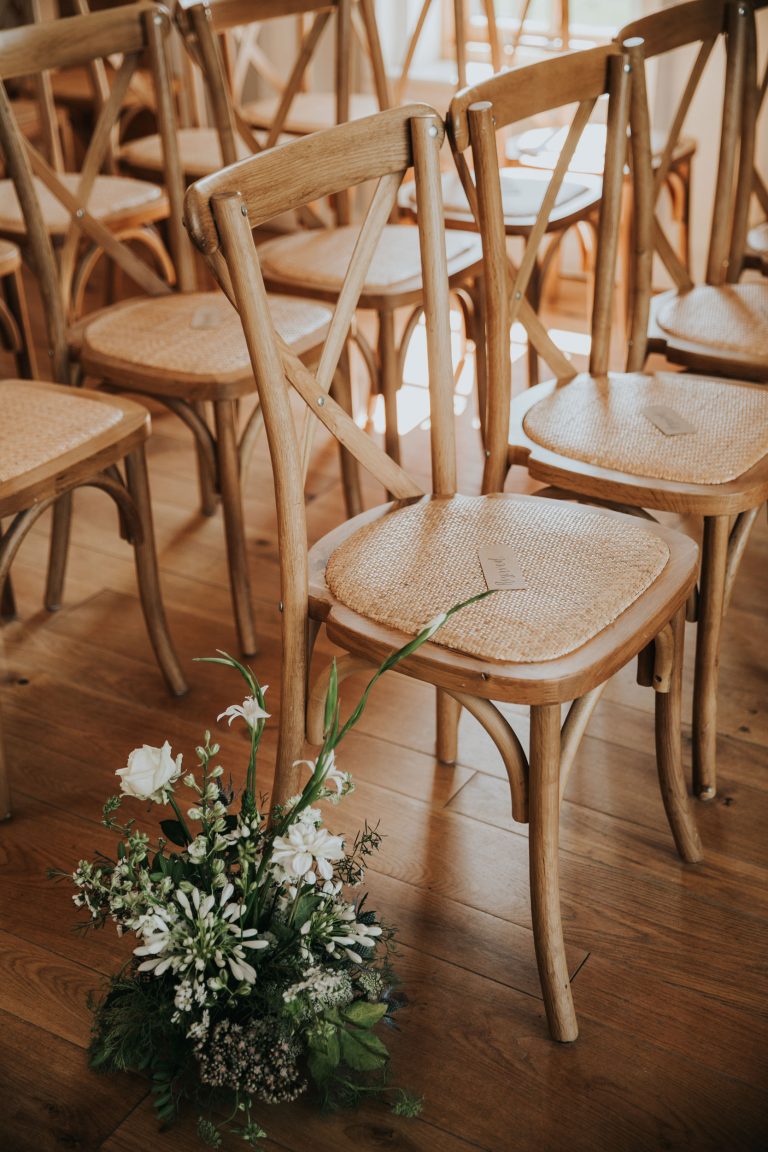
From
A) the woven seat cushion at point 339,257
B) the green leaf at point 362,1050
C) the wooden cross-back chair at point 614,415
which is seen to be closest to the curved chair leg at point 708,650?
the wooden cross-back chair at point 614,415

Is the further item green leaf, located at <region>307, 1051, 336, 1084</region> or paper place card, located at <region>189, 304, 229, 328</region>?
paper place card, located at <region>189, 304, 229, 328</region>

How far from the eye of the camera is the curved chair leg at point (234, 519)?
6.30 ft

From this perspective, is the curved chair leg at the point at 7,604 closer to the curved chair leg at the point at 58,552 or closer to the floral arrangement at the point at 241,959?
the curved chair leg at the point at 58,552

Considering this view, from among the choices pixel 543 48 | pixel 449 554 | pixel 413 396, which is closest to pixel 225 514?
pixel 449 554

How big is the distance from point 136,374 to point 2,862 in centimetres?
78

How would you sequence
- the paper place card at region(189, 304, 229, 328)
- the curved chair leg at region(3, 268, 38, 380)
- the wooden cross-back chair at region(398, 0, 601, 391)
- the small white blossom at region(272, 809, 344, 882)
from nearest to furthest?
the small white blossom at region(272, 809, 344, 882)
the paper place card at region(189, 304, 229, 328)
the wooden cross-back chair at region(398, 0, 601, 391)
the curved chair leg at region(3, 268, 38, 380)

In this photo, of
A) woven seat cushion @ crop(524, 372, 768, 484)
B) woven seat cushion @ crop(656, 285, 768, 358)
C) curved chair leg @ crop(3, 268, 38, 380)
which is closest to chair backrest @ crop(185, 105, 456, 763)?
woven seat cushion @ crop(524, 372, 768, 484)

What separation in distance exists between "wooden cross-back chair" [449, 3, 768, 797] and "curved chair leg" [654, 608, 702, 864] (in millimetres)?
139

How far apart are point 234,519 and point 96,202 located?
108cm

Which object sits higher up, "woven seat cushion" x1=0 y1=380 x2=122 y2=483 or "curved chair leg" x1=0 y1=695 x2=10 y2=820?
"woven seat cushion" x1=0 y1=380 x2=122 y2=483

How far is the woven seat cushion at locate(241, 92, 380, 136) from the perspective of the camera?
3066mm

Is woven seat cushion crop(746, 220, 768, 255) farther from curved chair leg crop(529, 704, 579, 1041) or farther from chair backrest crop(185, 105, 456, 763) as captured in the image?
curved chair leg crop(529, 704, 579, 1041)

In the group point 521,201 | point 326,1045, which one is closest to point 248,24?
point 521,201

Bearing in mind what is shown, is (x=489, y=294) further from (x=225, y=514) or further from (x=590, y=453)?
(x=225, y=514)
